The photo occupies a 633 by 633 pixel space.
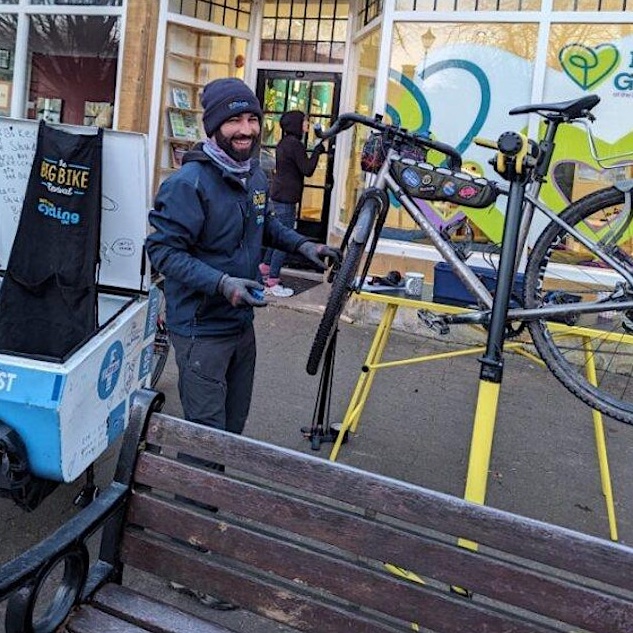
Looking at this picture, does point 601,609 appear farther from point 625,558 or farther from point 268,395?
point 268,395

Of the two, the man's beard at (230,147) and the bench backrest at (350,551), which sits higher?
the man's beard at (230,147)

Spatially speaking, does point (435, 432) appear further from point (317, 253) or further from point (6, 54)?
point (6, 54)

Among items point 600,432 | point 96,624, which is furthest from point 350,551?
point 600,432

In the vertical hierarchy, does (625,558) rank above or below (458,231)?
below

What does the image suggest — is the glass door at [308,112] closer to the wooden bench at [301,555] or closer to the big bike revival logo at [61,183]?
the big bike revival logo at [61,183]

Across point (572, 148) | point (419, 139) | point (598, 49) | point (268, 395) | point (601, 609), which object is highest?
point (598, 49)

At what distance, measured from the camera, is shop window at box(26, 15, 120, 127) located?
8312 mm

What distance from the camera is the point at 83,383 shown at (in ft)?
8.55

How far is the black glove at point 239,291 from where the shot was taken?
251 centimetres

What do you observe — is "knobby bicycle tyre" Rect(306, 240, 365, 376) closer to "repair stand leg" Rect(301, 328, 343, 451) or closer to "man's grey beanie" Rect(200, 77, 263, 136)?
"man's grey beanie" Rect(200, 77, 263, 136)

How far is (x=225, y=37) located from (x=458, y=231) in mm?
5918

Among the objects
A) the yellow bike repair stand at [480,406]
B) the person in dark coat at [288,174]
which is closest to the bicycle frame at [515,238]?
the yellow bike repair stand at [480,406]

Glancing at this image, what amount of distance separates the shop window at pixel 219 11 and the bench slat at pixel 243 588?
7416 millimetres

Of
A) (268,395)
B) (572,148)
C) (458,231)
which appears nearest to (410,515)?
(458,231)
